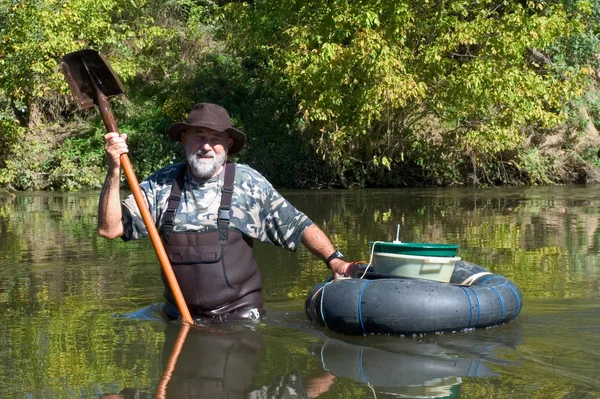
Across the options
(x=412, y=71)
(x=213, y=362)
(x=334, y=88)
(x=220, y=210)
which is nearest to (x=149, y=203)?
(x=220, y=210)

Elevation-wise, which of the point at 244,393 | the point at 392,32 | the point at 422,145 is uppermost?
the point at 392,32

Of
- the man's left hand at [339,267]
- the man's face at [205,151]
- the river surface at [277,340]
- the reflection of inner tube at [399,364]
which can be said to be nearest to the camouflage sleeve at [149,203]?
the man's face at [205,151]

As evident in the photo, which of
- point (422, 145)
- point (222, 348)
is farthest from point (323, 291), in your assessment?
point (422, 145)

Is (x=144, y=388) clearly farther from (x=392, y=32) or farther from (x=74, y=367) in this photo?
(x=392, y=32)

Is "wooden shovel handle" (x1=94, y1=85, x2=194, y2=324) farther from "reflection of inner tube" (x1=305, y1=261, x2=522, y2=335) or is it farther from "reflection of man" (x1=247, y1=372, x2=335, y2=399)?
"reflection of man" (x1=247, y1=372, x2=335, y2=399)

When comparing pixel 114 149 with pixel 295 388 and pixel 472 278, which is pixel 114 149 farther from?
pixel 472 278

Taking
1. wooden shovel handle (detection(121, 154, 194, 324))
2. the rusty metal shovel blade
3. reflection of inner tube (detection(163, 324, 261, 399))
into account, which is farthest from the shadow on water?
the rusty metal shovel blade

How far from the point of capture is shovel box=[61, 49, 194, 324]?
21.7 feet

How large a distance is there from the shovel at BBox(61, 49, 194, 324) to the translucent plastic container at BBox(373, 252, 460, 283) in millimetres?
1367

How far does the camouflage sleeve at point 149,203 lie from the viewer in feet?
22.1

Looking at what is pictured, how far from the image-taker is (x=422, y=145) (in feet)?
80.6

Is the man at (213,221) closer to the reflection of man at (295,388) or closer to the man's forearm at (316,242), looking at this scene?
the man's forearm at (316,242)

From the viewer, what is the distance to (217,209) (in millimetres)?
6777

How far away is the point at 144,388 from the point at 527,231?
29.6 ft
